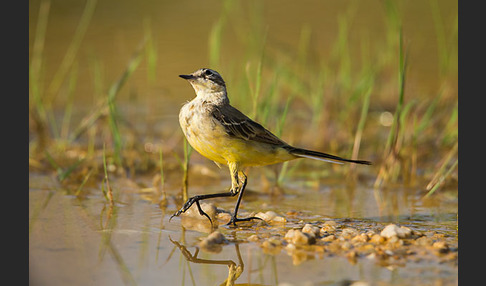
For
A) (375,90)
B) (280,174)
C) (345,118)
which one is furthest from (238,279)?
(375,90)

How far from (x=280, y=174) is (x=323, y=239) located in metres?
2.36

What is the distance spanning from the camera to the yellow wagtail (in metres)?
5.62

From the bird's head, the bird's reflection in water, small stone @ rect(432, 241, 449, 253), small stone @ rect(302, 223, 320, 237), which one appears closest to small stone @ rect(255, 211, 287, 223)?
small stone @ rect(302, 223, 320, 237)

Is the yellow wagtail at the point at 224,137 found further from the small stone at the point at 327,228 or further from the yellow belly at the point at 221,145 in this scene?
the small stone at the point at 327,228

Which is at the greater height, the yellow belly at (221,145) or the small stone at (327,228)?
the yellow belly at (221,145)

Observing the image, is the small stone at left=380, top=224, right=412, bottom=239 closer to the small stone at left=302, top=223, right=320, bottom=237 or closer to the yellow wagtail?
the small stone at left=302, top=223, right=320, bottom=237

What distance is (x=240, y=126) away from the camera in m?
5.76

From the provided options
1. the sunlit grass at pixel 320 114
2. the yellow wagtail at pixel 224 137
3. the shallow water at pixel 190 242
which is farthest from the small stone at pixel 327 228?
the sunlit grass at pixel 320 114

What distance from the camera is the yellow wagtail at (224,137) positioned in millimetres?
5617

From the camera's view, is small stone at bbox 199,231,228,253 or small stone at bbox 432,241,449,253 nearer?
small stone at bbox 432,241,449,253

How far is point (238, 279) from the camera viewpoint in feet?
14.3

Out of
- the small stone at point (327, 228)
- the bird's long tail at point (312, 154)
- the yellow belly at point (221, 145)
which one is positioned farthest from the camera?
the bird's long tail at point (312, 154)

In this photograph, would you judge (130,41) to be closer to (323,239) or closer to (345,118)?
(345,118)

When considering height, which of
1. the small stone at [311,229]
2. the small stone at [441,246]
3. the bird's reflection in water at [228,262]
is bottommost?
the bird's reflection in water at [228,262]
